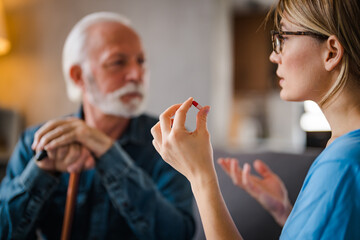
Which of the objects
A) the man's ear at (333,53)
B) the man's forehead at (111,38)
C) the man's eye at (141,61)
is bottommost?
the man's eye at (141,61)

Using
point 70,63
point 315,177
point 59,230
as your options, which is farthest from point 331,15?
point 59,230

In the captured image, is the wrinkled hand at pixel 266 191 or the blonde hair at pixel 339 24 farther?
the wrinkled hand at pixel 266 191

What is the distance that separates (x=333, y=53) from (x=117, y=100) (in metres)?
0.62

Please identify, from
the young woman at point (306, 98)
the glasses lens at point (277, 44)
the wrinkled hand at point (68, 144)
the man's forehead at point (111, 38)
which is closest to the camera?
the young woman at point (306, 98)

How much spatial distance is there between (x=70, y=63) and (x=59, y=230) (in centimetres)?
49

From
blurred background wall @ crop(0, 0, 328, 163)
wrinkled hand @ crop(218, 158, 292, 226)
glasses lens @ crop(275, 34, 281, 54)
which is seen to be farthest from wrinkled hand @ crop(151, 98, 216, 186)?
blurred background wall @ crop(0, 0, 328, 163)

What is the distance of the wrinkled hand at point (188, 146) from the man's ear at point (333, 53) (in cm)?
20

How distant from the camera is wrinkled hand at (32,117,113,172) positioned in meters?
0.77

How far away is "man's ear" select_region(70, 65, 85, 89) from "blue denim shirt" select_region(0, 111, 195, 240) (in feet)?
0.34

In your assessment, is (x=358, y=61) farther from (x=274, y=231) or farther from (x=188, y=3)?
(x=188, y=3)

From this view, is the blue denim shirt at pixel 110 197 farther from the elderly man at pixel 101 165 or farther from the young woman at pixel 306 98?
the young woman at pixel 306 98

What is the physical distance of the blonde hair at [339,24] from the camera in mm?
515

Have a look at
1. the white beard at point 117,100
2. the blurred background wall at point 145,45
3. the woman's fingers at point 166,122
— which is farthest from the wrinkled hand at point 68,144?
the blurred background wall at point 145,45

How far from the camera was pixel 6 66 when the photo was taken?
2141 mm
